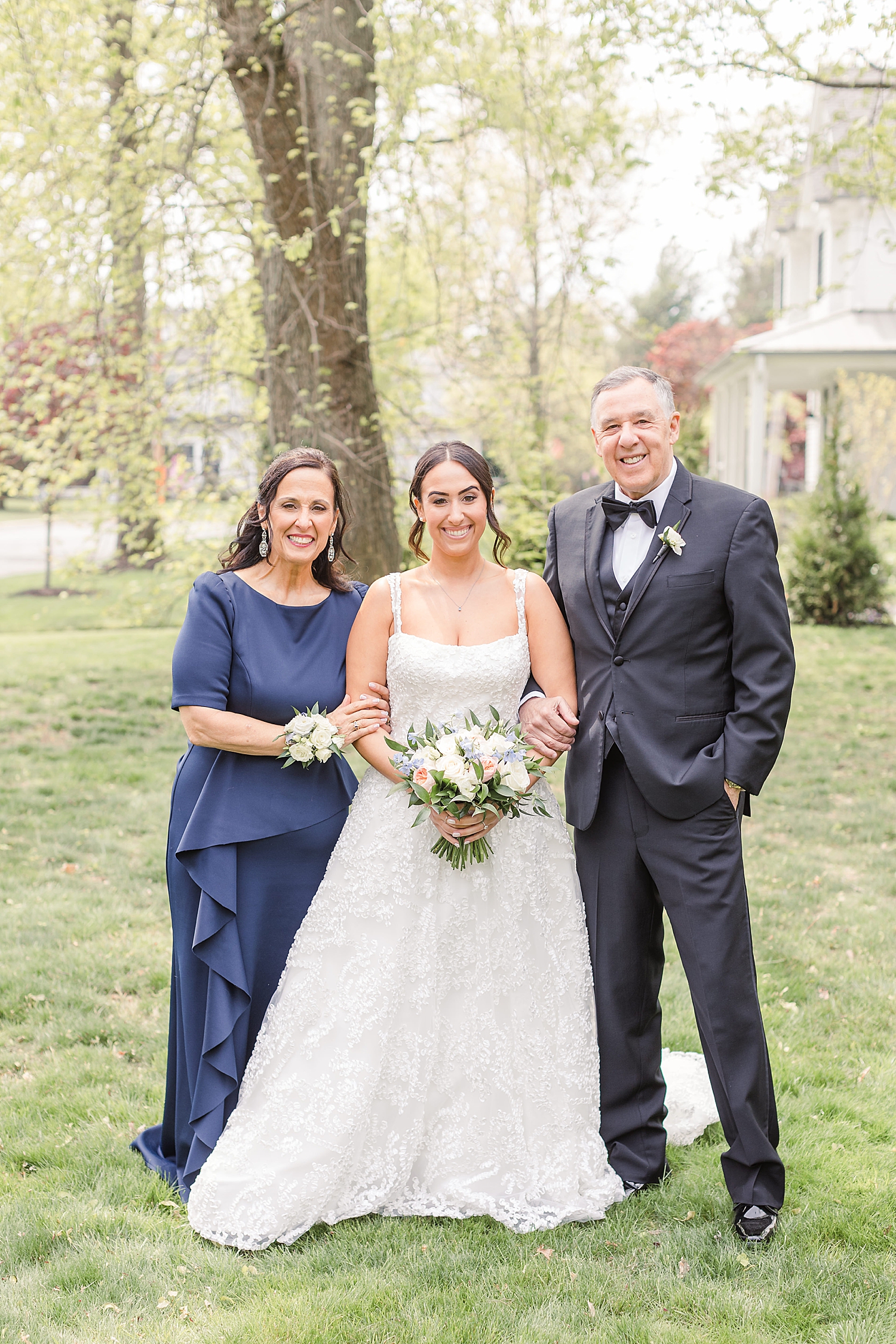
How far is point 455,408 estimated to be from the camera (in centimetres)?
1218

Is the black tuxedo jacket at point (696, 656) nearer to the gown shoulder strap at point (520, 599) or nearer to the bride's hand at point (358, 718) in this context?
the gown shoulder strap at point (520, 599)

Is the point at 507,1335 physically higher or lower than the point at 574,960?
lower

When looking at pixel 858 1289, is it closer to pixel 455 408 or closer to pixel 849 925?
pixel 849 925

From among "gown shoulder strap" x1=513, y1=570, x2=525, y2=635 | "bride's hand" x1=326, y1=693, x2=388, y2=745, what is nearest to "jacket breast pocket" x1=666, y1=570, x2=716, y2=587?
"gown shoulder strap" x1=513, y1=570, x2=525, y2=635

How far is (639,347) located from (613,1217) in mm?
37182

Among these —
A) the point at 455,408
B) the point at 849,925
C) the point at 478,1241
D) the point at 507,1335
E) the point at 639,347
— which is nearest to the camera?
the point at 507,1335

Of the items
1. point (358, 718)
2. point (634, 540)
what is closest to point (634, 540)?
point (634, 540)

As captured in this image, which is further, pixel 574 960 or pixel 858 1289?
pixel 574 960

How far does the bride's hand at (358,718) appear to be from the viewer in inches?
141

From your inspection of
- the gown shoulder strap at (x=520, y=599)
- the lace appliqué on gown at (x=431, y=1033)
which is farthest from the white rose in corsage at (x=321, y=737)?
the gown shoulder strap at (x=520, y=599)

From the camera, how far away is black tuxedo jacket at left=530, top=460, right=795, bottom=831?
3.17 m

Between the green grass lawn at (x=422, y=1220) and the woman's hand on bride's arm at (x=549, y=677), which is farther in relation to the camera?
the woman's hand on bride's arm at (x=549, y=677)

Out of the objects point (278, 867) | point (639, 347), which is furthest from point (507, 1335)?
point (639, 347)

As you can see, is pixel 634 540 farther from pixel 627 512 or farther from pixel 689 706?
pixel 689 706
